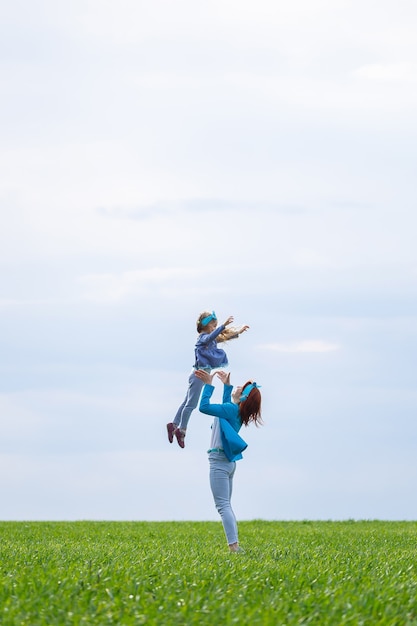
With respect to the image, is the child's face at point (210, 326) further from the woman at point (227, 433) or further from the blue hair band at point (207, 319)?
the woman at point (227, 433)

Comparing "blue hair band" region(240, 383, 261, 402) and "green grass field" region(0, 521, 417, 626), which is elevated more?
"blue hair band" region(240, 383, 261, 402)

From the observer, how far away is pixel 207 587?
27.7ft

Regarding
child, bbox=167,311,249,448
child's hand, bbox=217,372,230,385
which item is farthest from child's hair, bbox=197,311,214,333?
child's hand, bbox=217,372,230,385

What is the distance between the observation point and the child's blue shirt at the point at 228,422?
1169 centimetres

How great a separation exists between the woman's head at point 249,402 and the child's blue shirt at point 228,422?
0.09 metres

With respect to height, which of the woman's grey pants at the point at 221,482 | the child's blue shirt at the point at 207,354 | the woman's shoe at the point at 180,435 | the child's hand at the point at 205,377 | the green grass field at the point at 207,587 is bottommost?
the green grass field at the point at 207,587

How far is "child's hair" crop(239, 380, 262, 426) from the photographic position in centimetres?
1196

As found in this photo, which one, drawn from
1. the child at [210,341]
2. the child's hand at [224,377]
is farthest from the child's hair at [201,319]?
the child's hand at [224,377]

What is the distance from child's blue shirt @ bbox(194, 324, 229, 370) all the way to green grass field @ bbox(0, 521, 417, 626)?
2785 mm

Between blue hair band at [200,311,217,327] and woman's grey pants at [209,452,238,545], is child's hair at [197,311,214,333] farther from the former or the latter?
woman's grey pants at [209,452,238,545]

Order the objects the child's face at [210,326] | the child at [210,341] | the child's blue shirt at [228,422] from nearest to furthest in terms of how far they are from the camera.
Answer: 1. the child's blue shirt at [228,422]
2. the child at [210,341]
3. the child's face at [210,326]

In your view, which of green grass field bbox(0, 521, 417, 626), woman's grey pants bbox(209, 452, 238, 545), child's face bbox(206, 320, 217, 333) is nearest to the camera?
green grass field bbox(0, 521, 417, 626)

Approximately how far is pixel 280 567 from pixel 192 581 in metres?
1.56

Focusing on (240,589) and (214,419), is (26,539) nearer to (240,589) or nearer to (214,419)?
(214,419)
